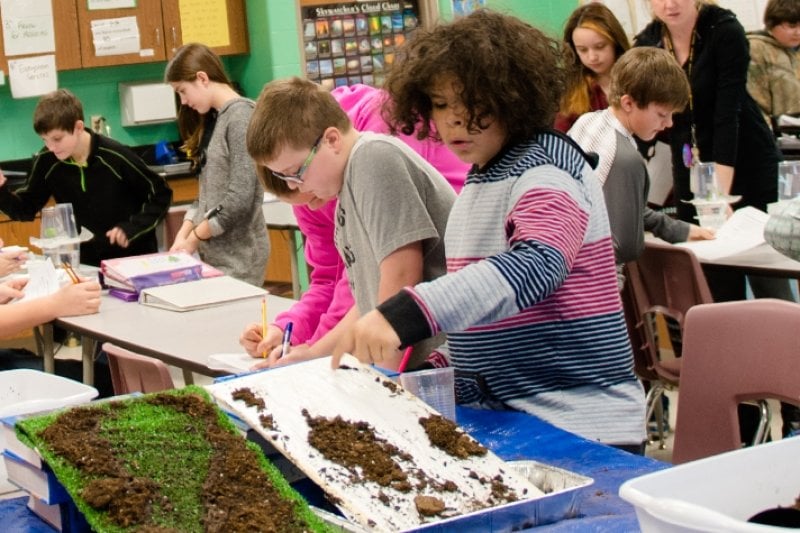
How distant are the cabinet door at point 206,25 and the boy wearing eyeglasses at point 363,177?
4689 millimetres

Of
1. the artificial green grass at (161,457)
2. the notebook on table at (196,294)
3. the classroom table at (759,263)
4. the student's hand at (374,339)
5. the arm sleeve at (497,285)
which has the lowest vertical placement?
the notebook on table at (196,294)

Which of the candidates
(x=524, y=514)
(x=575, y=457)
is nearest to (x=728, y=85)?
(x=575, y=457)

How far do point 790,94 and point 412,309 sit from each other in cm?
398

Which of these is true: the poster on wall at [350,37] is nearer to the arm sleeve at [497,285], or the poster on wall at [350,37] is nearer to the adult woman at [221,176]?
the adult woman at [221,176]

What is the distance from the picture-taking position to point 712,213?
3.63 m

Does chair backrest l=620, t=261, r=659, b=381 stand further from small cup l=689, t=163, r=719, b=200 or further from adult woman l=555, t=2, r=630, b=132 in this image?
adult woman l=555, t=2, r=630, b=132

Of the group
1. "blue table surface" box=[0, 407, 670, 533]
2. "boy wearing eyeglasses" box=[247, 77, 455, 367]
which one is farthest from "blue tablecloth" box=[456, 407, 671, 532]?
"boy wearing eyeglasses" box=[247, 77, 455, 367]

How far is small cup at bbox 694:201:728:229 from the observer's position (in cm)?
362

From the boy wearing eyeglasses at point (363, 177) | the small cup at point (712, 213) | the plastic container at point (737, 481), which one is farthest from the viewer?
the small cup at point (712, 213)

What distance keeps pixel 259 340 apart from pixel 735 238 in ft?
5.13

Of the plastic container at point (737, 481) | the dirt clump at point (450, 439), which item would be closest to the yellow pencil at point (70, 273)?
the dirt clump at point (450, 439)

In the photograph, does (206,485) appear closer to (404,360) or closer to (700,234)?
(404,360)

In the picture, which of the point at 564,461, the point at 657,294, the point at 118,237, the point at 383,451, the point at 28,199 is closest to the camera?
the point at 383,451

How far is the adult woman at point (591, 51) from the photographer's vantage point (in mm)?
3768
